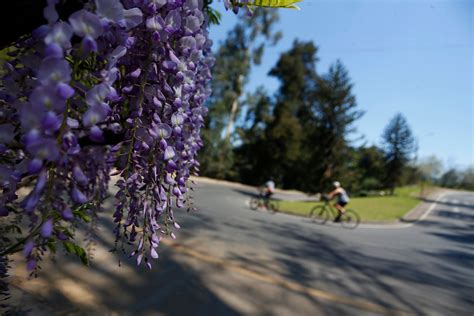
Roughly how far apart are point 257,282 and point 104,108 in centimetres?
450

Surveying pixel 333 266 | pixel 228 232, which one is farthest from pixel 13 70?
pixel 228 232

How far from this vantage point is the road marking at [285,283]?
435 cm

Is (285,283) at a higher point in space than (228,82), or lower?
lower

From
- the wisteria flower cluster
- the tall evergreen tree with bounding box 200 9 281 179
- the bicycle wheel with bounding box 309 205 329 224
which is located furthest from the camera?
the tall evergreen tree with bounding box 200 9 281 179

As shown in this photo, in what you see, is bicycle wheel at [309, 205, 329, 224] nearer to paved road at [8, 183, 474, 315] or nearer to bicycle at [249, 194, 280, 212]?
bicycle at [249, 194, 280, 212]

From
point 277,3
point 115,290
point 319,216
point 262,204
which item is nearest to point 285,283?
point 115,290

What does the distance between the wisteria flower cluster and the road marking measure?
3.77 meters

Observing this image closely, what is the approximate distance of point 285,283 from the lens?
189 inches

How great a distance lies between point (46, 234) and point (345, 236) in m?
11.1

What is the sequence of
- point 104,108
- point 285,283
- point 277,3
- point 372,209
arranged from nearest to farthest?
point 104,108, point 277,3, point 285,283, point 372,209

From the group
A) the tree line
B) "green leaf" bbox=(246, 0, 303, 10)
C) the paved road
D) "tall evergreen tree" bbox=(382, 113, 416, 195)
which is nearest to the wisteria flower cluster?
"green leaf" bbox=(246, 0, 303, 10)

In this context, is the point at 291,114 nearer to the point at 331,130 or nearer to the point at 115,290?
the point at 331,130

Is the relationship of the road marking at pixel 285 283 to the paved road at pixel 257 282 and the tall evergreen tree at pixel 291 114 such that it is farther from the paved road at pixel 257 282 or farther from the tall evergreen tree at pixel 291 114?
the tall evergreen tree at pixel 291 114

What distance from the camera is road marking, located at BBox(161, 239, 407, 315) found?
14.3 ft
